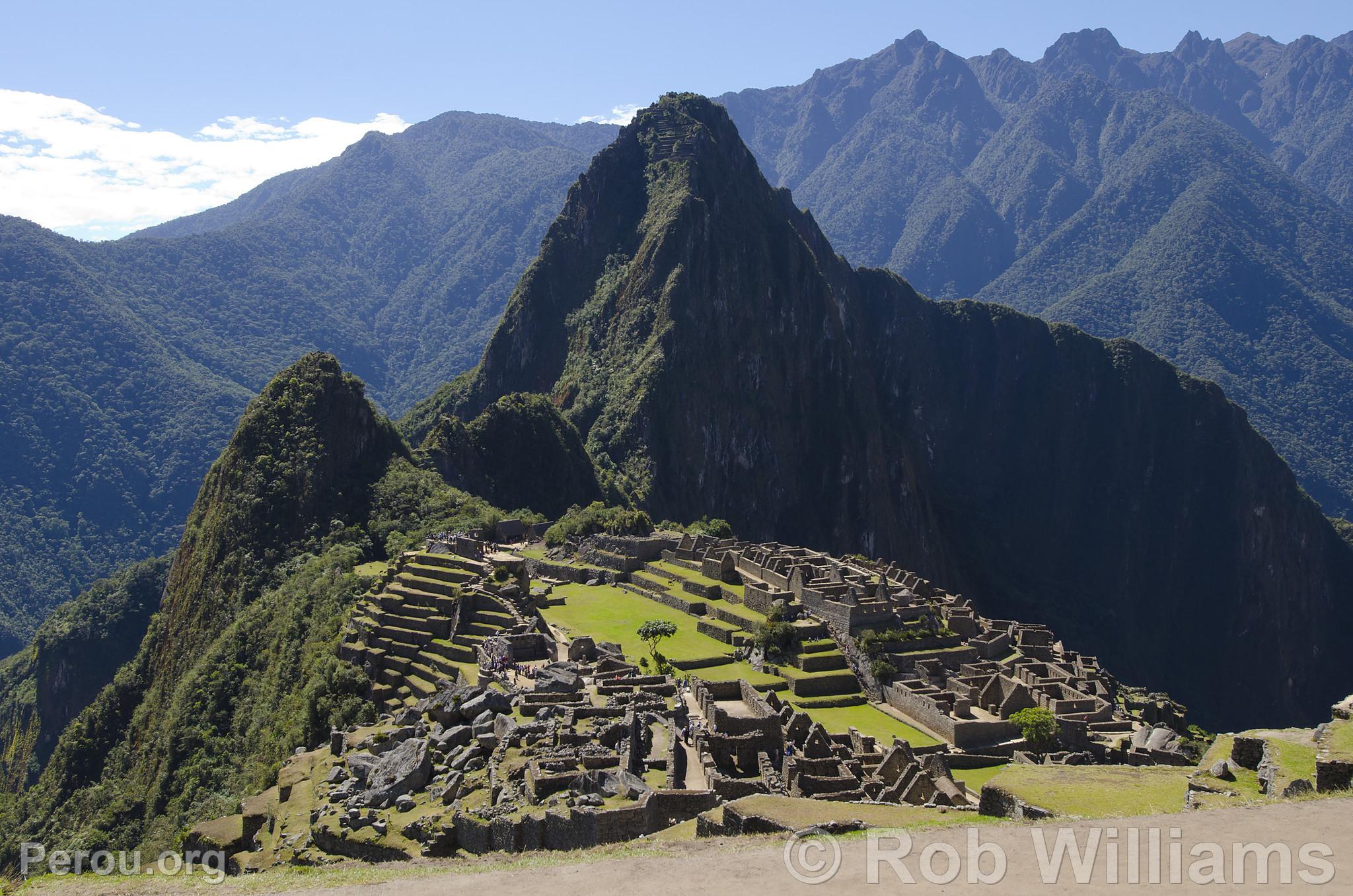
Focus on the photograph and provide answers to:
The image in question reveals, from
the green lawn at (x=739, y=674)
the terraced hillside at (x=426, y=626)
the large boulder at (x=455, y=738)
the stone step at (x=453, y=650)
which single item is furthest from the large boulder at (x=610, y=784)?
the green lawn at (x=739, y=674)

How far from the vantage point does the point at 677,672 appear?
5466 centimetres

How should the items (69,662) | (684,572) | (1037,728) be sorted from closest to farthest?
(1037,728)
(684,572)
(69,662)

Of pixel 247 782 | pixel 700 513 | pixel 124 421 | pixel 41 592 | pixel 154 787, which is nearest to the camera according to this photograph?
pixel 247 782

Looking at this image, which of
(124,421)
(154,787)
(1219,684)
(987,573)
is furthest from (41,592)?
(1219,684)

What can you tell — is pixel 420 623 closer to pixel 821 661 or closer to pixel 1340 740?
pixel 821 661

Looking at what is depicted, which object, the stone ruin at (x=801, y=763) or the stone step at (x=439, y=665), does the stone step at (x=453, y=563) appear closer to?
the stone step at (x=439, y=665)

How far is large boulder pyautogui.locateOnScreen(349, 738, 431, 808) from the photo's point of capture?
32.5 metres

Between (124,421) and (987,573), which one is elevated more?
(124,421)

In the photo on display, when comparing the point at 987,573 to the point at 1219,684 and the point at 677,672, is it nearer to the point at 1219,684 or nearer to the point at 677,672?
the point at 1219,684

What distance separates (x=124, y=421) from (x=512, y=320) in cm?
6280

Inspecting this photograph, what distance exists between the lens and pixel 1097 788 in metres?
31.4

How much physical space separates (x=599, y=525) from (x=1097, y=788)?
213 feet

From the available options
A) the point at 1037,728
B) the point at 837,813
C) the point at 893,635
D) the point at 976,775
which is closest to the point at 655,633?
the point at 893,635

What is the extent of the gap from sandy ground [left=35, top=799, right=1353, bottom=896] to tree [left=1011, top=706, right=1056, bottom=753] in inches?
989
